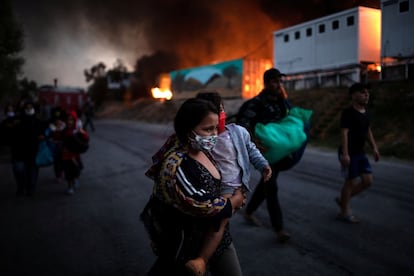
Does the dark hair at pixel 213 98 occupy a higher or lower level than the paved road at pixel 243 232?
higher

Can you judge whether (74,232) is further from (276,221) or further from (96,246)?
(276,221)

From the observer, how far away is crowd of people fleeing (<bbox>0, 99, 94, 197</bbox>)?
6.70 m

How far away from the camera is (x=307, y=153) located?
11859mm

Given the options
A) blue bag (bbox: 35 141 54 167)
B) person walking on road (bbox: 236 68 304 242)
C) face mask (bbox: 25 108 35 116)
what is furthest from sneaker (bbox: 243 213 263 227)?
face mask (bbox: 25 108 35 116)

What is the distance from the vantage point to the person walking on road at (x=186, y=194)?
5.95 ft

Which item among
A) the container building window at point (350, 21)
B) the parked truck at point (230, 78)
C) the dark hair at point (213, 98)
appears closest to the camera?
the dark hair at point (213, 98)

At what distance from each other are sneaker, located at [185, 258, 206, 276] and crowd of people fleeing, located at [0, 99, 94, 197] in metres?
5.59

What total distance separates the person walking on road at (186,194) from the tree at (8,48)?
1427 cm

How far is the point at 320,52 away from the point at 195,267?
84.9ft

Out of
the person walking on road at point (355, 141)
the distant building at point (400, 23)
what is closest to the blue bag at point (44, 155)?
the person walking on road at point (355, 141)

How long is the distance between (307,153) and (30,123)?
8.40 meters

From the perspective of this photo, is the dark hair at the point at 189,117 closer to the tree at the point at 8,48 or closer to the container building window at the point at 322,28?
the tree at the point at 8,48

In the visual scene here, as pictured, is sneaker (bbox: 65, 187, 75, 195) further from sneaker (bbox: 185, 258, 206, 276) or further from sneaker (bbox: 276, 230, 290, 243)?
sneaker (bbox: 185, 258, 206, 276)

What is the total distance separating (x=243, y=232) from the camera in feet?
14.7
